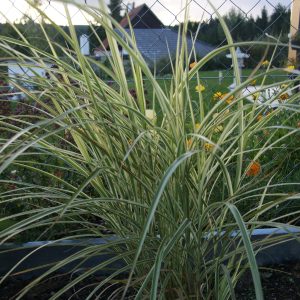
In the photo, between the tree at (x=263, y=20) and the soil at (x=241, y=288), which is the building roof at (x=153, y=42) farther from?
the soil at (x=241, y=288)

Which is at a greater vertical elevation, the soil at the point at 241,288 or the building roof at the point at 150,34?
the building roof at the point at 150,34

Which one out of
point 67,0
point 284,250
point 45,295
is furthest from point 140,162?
point 284,250

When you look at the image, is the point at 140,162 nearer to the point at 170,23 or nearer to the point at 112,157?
the point at 112,157

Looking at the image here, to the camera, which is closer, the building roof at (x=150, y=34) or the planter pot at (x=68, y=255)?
the planter pot at (x=68, y=255)

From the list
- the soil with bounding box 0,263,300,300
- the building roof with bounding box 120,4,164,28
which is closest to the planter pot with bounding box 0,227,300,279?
the soil with bounding box 0,263,300,300

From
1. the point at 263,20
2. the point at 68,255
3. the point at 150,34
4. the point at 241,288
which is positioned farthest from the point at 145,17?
the point at 241,288

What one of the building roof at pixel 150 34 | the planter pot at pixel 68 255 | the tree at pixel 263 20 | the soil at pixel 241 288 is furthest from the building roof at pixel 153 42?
the soil at pixel 241 288

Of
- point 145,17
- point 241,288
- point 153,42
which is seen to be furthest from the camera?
point 145,17

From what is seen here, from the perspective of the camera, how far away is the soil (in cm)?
183

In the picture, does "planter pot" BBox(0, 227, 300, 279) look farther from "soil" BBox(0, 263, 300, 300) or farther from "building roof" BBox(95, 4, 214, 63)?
"building roof" BBox(95, 4, 214, 63)

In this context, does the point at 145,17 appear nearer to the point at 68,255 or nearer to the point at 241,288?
the point at 68,255

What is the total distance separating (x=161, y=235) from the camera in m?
1.42

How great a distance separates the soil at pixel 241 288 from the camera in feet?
6.01

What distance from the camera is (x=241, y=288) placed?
6.15ft
